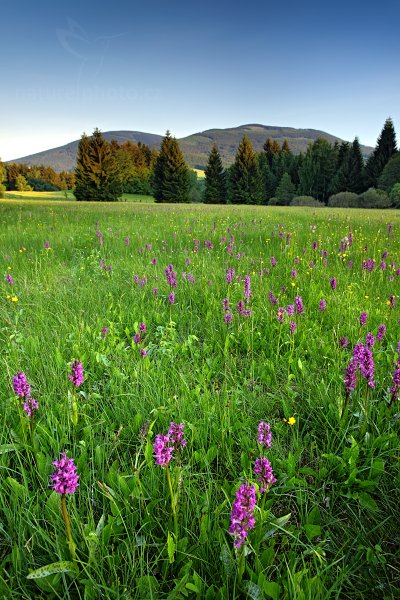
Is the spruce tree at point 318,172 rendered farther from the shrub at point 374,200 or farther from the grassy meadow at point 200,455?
the grassy meadow at point 200,455

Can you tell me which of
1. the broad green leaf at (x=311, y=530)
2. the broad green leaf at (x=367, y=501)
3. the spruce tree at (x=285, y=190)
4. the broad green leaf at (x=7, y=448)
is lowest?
the broad green leaf at (x=367, y=501)

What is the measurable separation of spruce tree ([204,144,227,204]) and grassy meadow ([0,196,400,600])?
7044 centimetres

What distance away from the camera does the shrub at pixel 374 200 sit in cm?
4394

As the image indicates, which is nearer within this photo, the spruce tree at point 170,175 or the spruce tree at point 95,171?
the spruce tree at point 95,171

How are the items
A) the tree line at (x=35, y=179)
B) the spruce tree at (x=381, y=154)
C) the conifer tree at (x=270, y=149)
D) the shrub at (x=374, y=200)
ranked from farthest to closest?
1. the tree line at (x=35, y=179)
2. the conifer tree at (x=270, y=149)
3. the spruce tree at (x=381, y=154)
4. the shrub at (x=374, y=200)

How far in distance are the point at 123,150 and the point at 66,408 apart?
86.6 metres

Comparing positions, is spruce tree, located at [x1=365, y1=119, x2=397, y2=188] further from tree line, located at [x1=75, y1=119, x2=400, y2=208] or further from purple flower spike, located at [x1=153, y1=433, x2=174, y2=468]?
purple flower spike, located at [x1=153, y1=433, x2=174, y2=468]

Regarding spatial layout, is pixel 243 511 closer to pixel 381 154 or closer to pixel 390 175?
pixel 390 175

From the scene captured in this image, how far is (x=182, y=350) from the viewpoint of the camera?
2.95 m

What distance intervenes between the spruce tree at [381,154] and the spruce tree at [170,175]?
32881 millimetres

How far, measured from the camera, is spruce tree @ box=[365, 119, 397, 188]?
61938mm

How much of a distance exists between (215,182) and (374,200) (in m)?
34.2

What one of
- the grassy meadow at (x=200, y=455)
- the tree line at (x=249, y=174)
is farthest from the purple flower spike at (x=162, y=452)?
the tree line at (x=249, y=174)

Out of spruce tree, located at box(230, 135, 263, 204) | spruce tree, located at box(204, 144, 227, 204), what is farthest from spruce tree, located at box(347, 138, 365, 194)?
spruce tree, located at box(204, 144, 227, 204)
